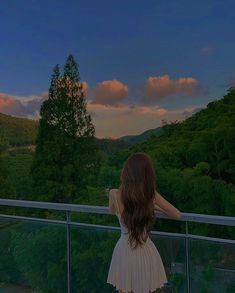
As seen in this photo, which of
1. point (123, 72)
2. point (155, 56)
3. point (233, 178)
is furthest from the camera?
point (123, 72)

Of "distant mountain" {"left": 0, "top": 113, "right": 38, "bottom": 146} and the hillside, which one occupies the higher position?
"distant mountain" {"left": 0, "top": 113, "right": 38, "bottom": 146}

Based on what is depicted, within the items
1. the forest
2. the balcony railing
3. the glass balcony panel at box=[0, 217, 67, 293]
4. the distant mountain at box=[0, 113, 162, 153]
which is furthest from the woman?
the distant mountain at box=[0, 113, 162, 153]

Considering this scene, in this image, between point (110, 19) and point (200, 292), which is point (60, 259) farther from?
point (110, 19)

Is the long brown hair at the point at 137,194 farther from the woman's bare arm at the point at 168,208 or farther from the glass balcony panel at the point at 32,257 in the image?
the glass balcony panel at the point at 32,257

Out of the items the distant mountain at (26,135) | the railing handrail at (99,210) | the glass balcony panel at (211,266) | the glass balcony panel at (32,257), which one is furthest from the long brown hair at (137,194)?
the distant mountain at (26,135)

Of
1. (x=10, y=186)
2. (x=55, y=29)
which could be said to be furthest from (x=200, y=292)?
(x=55, y=29)

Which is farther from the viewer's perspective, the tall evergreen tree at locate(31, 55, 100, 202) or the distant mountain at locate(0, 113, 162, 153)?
the distant mountain at locate(0, 113, 162, 153)

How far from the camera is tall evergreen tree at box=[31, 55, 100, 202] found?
120 feet

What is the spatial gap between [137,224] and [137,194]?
19cm

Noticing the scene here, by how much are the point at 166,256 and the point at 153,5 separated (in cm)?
4046

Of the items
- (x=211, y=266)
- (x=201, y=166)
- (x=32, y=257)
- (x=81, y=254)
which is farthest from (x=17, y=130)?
(x=211, y=266)

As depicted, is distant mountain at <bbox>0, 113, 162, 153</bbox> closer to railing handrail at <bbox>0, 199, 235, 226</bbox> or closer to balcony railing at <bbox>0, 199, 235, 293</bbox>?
balcony railing at <bbox>0, 199, 235, 293</bbox>

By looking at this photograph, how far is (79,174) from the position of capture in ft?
119

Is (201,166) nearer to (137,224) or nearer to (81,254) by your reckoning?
(81,254)
